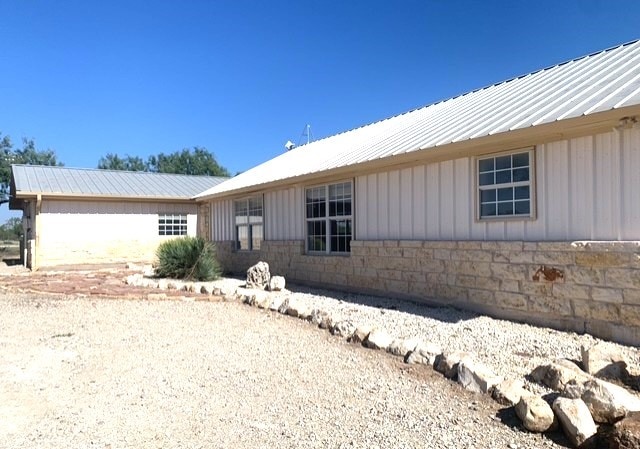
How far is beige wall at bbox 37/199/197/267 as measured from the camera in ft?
64.5

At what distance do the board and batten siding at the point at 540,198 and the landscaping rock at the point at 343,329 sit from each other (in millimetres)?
3008

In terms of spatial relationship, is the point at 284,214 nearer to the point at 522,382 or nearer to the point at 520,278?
the point at 520,278

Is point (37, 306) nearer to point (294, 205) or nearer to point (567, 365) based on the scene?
point (294, 205)

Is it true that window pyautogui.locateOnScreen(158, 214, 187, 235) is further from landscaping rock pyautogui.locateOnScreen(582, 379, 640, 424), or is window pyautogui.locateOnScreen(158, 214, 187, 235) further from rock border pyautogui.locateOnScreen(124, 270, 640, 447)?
landscaping rock pyautogui.locateOnScreen(582, 379, 640, 424)

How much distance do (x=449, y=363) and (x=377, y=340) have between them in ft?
4.31

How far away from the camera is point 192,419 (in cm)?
416

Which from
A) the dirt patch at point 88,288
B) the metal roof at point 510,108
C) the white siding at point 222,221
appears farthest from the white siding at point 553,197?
the white siding at point 222,221

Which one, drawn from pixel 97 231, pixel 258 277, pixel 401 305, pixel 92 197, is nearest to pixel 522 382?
pixel 401 305

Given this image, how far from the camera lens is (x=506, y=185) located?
8.15 meters

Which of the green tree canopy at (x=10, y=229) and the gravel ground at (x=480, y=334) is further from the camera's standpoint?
the green tree canopy at (x=10, y=229)

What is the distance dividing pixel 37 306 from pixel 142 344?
4.49 m

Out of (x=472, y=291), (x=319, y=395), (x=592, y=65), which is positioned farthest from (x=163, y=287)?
(x=592, y=65)

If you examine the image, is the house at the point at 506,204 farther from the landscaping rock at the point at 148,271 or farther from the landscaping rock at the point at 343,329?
the landscaping rock at the point at 148,271

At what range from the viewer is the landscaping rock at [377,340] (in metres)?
6.19
